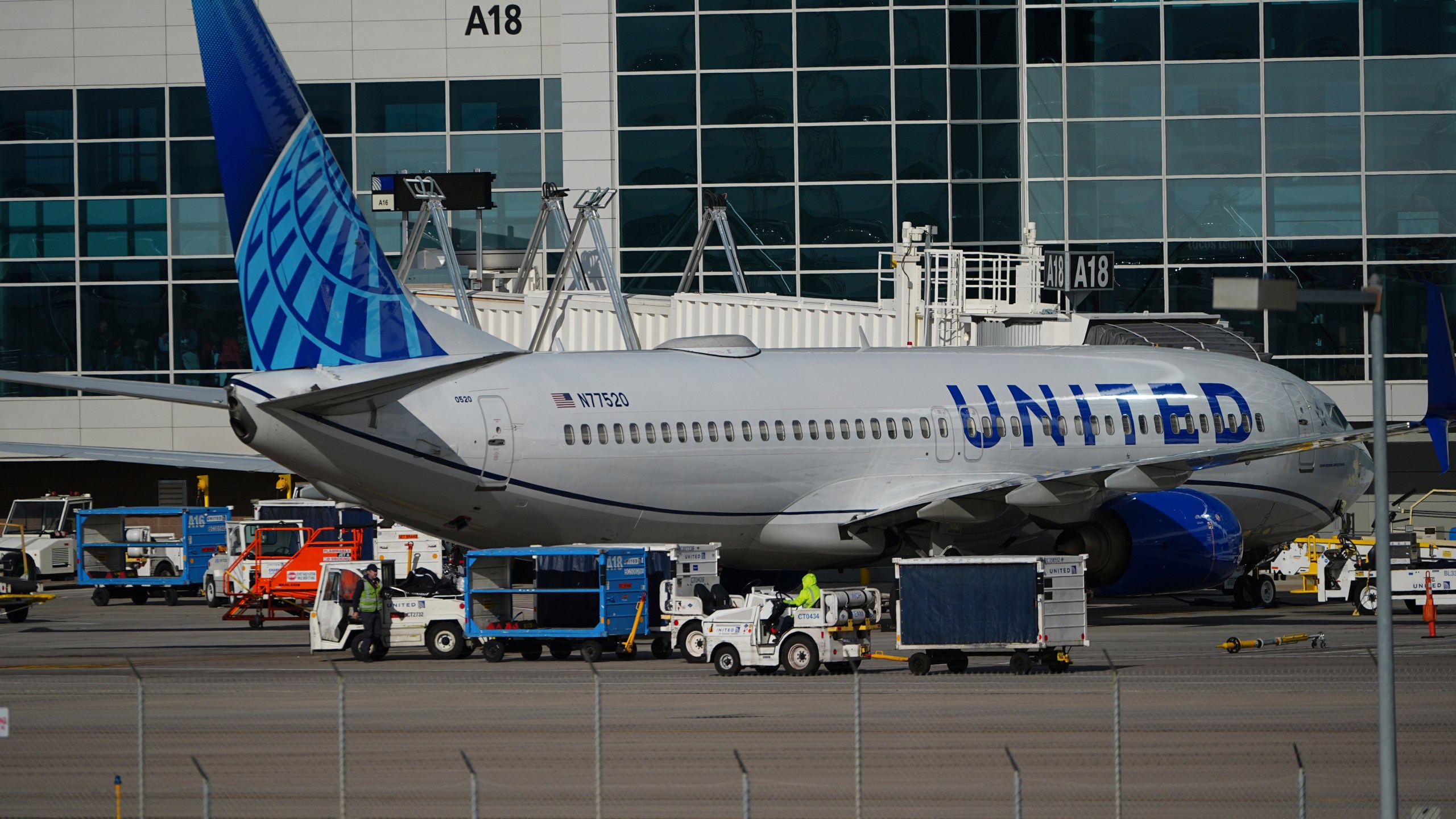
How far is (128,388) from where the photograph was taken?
84.2 ft

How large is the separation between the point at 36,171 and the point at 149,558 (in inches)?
799

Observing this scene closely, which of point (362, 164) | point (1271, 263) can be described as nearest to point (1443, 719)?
point (1271, 263)

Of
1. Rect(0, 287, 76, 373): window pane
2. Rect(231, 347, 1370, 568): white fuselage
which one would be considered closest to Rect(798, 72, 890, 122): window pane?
Rect(231, 347, 1370, 568): white fuselage

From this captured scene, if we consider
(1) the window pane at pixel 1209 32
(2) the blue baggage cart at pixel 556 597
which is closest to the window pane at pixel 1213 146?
(1) the window pane at pixel 1209 32

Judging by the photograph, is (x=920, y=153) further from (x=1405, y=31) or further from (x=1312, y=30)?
(x=1405, y=31)

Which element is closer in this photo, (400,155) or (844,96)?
(844,96)

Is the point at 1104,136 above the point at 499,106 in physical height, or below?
below

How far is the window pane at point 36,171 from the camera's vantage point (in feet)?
196

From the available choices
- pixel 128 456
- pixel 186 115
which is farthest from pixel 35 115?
pixel 128 456

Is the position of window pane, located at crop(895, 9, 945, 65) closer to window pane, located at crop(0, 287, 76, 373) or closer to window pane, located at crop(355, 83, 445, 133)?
window pane, located at crop(355, 83, 445, 133)

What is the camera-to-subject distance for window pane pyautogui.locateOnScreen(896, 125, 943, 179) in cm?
5472

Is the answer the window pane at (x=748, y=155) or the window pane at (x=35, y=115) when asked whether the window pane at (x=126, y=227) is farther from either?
the window pane at (x=748, y=155)

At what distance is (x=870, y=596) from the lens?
24922mm

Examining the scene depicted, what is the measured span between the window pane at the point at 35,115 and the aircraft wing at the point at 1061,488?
38.6 meters
